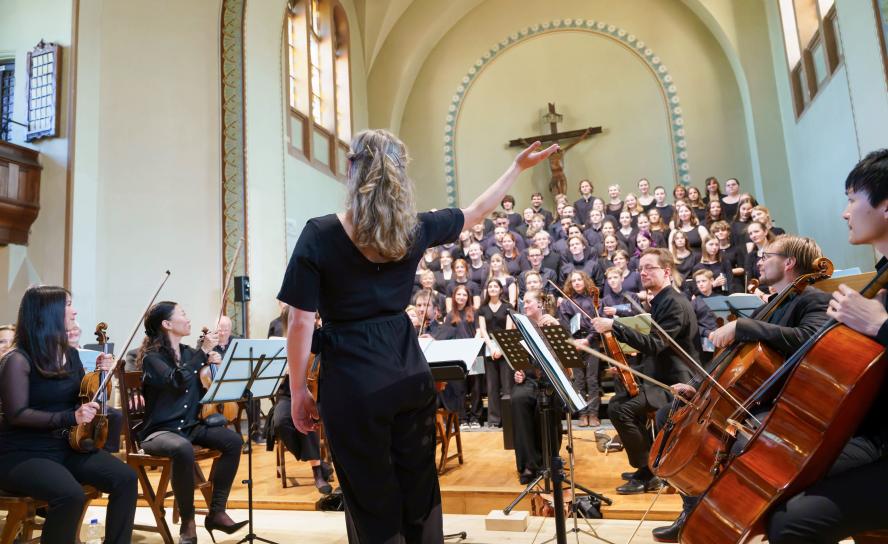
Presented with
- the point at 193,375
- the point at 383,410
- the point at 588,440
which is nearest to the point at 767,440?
the point at 383,410

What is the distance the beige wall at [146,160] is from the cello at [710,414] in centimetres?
524

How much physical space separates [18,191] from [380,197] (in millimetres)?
5622

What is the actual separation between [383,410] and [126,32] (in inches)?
250

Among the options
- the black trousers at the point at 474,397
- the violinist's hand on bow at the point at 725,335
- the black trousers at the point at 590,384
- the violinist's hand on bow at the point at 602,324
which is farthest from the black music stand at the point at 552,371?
the black trousers at the point at 474,397

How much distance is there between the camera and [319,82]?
10039 mm

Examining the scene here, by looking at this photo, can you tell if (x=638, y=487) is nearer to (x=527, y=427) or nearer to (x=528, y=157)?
(x=527, y=427)

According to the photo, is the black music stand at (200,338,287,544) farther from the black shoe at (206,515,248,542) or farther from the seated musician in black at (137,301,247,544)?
the seated musician in black at (137,301,247,544)

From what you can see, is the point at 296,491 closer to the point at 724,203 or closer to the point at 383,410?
the point at 383,410

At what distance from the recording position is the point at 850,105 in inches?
251

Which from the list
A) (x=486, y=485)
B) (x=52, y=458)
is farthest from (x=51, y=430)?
(x=486, y=485)

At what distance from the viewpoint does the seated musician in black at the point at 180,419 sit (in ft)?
11.0

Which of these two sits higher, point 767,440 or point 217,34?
point 217,34

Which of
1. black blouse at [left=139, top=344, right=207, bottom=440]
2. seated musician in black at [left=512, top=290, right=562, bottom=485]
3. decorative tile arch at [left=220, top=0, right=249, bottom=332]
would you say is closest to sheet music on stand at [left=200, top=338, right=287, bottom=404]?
black blouse at [left=139, top=344, right=207, bottom=440]

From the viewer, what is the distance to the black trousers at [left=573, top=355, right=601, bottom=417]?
5.68 metres
